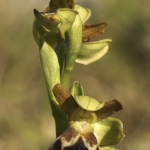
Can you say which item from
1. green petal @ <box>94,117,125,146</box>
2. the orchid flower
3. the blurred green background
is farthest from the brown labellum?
the blurred green background

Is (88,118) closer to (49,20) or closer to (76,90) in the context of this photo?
(76,90)

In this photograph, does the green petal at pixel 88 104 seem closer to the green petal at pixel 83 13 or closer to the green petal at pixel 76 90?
the green petal at pixel 76 90

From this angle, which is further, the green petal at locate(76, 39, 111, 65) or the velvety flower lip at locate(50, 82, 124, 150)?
the green petal at locate(76, 39, 111, 65)

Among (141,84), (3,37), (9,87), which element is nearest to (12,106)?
(9,87)

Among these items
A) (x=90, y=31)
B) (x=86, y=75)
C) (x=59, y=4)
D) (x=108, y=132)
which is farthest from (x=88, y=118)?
(x=86, y=75)

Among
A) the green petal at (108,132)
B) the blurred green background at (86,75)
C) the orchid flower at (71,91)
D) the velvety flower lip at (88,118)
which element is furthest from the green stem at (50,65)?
the blurred green background at (86,75)

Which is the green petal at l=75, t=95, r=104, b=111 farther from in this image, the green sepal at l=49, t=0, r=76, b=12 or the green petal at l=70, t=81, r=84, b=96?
the green sepal at l=49, t=0, r=76, b=12

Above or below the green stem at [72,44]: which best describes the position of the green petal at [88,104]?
below
